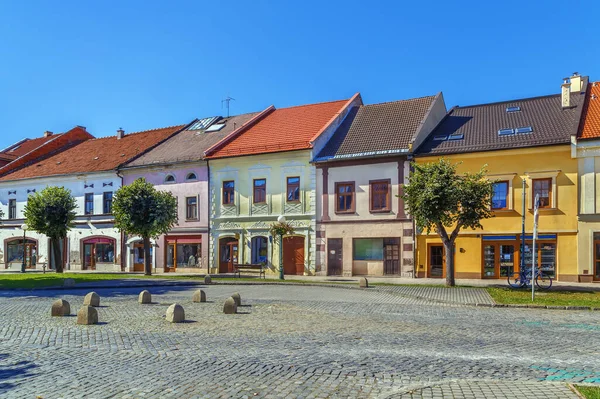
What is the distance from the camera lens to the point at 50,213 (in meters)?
34.2

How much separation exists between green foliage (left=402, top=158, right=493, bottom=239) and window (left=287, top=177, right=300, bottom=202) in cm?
1068

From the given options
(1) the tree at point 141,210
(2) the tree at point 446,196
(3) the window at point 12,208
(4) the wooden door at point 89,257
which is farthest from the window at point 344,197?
(3) the window at point 12,208

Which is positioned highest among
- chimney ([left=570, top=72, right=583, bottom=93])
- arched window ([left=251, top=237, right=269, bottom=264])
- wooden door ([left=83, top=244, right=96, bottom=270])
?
chimney ([left=570, top=72, right=583, bottom=93])

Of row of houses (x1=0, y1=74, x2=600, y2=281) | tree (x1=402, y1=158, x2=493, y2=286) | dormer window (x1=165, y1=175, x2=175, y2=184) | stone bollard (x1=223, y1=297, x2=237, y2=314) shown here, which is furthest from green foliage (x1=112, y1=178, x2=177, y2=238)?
stone bollard (x1=223, y1=297, x2=237, y2=314)

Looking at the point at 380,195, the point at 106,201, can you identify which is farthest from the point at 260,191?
the point at 106,201

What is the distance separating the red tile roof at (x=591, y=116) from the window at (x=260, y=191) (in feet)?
57.6

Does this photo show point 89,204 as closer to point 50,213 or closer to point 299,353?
point 50,213

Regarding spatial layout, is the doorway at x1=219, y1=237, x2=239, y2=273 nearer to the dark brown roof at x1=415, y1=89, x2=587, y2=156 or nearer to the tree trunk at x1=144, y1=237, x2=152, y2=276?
the tree trunk at x1=144, y1=237, x2=152, y2=276

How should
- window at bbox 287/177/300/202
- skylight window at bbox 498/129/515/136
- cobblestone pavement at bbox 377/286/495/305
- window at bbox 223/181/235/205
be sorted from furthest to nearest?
window at bbox 223/181/235/205
window at bbox 287/177/300/202
skylight window at bbox 498/129/515/136
cobblestone pavement at bbox 377/286/495/305

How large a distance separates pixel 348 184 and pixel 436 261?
6.48m

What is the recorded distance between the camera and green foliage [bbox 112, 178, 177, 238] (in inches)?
1232

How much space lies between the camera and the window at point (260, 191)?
33781 mm

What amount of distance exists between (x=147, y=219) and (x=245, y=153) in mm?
7183

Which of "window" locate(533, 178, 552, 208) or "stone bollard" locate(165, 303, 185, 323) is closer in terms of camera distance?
"stone bollard" locate(165, 303, 185, 323)
